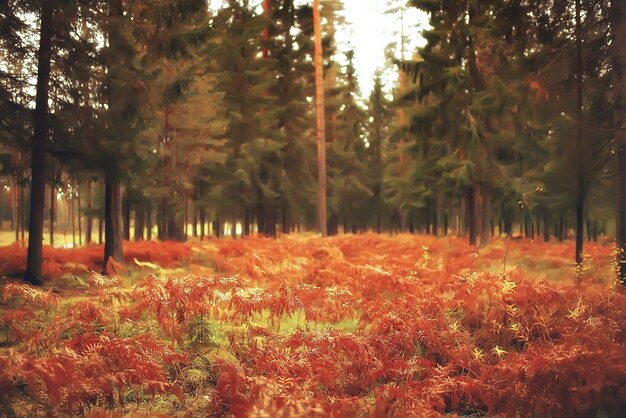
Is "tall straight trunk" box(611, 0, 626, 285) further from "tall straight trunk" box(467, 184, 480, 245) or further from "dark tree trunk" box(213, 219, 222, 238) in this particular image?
"dark tree trunk" box(213, 219, 222, 238)

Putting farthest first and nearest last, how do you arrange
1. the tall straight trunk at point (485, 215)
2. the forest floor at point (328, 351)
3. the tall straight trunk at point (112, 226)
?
the tall straight trunk at point (485, 215) < the tall straight trunk at point (112, 226) < the forest floor at point (328, 351)

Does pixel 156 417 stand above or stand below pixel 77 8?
below

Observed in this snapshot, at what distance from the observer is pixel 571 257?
17.8 metres

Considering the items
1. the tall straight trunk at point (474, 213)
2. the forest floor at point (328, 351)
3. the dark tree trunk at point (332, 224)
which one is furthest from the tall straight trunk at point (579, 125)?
the dark tree trunk at point (332, 224)

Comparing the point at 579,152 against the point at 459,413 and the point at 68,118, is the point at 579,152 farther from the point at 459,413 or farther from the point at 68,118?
the point at 68,118

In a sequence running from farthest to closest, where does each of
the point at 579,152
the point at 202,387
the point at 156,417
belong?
1. the point at 579,152
2. the point at 202,387
3. the point at 156,417

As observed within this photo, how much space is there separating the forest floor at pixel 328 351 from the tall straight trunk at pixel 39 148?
1545 mm

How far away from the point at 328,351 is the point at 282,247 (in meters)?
9.99

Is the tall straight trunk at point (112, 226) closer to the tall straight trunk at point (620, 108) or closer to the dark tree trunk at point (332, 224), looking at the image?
the tall straight trunk at point (620, 108)

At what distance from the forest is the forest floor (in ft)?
0.11

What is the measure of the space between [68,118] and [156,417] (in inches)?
389

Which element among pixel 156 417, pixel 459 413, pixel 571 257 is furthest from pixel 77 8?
pixel 571 257

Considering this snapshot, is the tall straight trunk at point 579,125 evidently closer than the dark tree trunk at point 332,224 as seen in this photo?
Yes

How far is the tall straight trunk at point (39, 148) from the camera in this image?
39.4 ft
